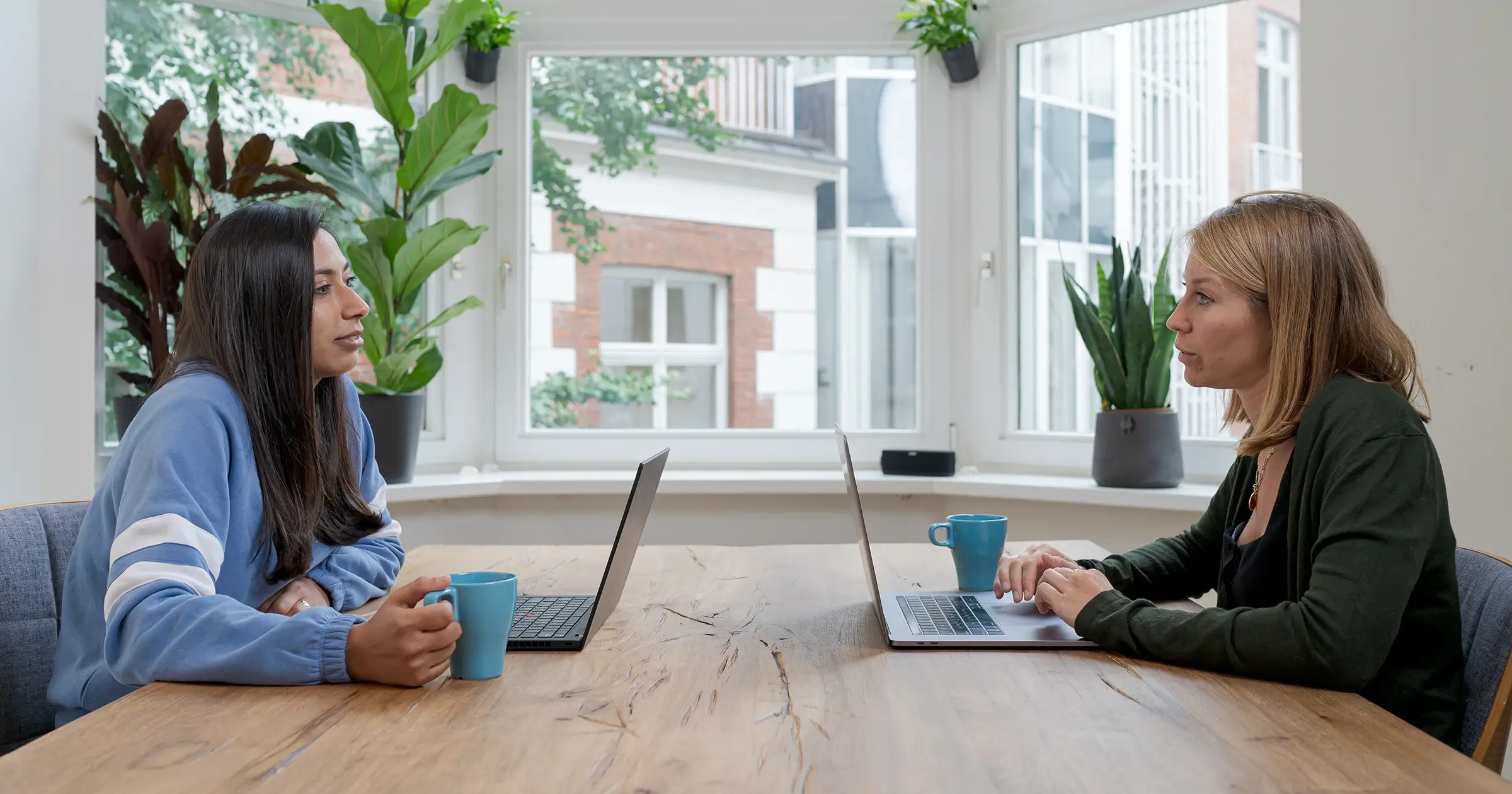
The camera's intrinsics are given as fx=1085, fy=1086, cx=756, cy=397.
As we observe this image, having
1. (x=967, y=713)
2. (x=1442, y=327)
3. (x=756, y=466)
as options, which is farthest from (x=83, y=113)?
(x=1442, y=327)

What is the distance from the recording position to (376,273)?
2793 millimetres

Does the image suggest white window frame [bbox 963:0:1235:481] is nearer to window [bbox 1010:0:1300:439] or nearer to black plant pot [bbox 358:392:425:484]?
window [bbox 1010:0:1300:439]

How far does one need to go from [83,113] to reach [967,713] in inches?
99.0

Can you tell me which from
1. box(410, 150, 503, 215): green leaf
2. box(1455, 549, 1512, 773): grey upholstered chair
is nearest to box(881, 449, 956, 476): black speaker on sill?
box(410, 150, 503, 215): green leaf

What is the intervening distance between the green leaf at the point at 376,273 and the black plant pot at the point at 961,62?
1688 millimetres

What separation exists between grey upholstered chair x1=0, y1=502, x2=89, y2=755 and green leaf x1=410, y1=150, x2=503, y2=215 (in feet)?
5.19

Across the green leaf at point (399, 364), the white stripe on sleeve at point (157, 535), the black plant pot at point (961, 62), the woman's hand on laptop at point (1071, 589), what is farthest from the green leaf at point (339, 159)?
Answer: the woman's hand on laptop at point (1071, 589)

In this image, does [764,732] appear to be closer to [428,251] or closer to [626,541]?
[626,541]

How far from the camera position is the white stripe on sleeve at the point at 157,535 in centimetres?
113

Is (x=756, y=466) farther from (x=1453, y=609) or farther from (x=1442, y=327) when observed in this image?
A: (x=1453, y=609)

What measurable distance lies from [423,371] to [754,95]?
52.6 inches

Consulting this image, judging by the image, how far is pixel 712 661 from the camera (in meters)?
1.16

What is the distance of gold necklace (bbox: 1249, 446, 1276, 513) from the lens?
1433mm

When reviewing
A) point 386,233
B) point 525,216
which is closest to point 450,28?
point 386,233
